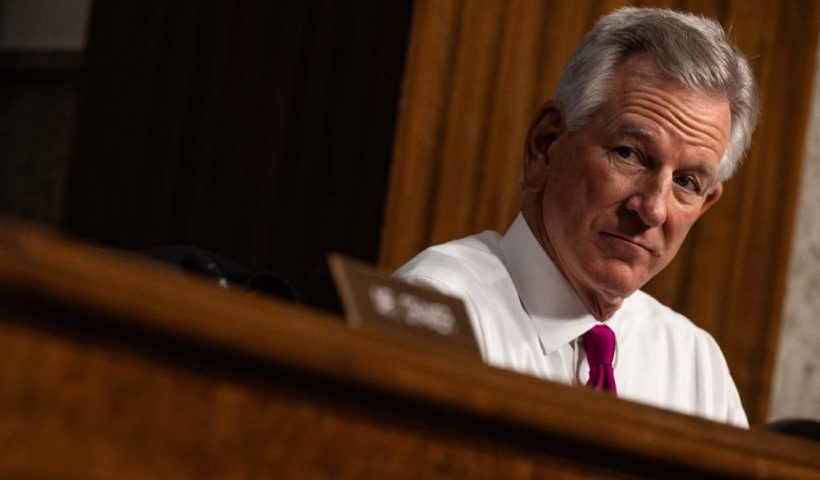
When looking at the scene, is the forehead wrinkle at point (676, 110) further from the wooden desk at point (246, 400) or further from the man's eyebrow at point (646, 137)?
the wooden desk at point (246, 400)

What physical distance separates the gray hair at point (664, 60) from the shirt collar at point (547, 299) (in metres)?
0.24

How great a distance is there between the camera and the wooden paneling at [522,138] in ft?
10.4

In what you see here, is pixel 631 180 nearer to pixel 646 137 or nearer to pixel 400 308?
pixel 646 137

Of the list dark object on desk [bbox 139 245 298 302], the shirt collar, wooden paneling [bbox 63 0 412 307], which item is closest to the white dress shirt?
the shirt collar

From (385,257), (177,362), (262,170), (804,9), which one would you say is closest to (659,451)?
(177,362)

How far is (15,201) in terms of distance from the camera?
535cm

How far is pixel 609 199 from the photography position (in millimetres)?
2133

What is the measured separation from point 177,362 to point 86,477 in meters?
0.09

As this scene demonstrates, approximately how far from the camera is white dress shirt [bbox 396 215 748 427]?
204 cm

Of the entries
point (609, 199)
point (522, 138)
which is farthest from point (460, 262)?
point (522, 138)

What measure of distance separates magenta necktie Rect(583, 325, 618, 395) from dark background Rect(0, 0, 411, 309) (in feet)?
3.43

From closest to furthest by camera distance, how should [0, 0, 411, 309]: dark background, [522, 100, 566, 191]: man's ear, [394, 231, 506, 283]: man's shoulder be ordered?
[394, 231, 506, 283]: man's shoulder < [522, 100, 566, 191]: man's ear < [0, 0, 411, 309]: dark background

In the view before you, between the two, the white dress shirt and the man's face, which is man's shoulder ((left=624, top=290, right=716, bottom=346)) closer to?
the white dress shirt

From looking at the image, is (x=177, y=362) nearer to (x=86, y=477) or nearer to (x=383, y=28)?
(x=86, y=477)
